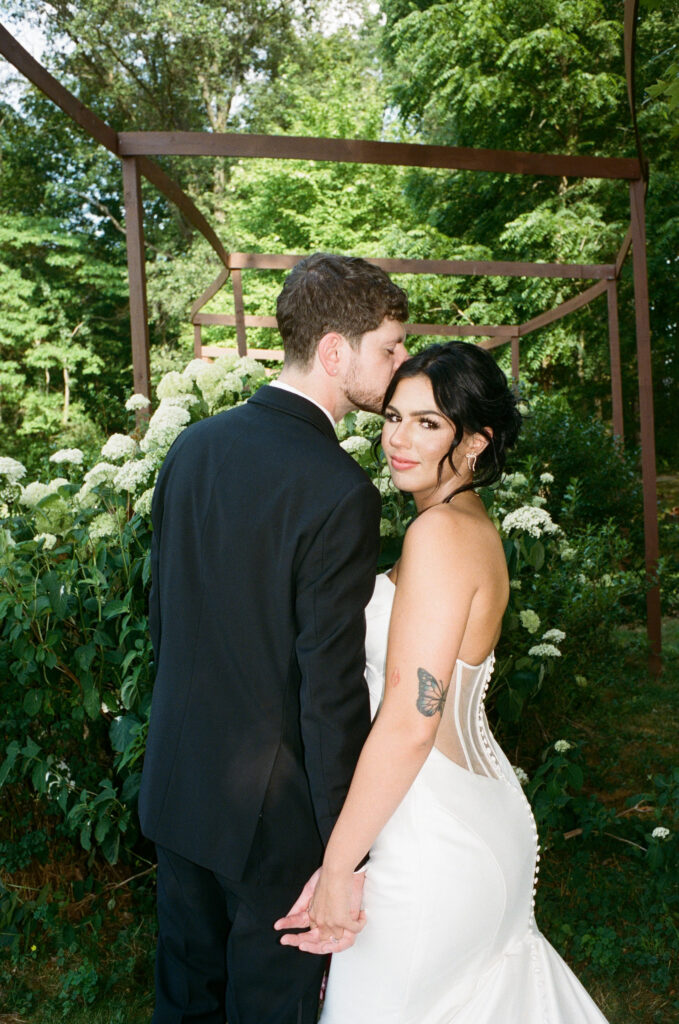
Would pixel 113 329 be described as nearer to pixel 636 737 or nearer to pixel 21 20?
pixel 21 20

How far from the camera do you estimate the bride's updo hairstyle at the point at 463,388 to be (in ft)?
6.54

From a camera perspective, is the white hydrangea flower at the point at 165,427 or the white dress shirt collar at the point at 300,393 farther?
the white hydrangea flower at the point at 165,427

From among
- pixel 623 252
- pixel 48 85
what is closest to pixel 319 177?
pixel 623 252

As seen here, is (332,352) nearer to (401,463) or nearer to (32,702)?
(401,463)

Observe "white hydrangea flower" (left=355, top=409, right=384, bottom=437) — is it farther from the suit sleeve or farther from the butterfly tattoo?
the butterfly tattoo

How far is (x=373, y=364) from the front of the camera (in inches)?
78.2

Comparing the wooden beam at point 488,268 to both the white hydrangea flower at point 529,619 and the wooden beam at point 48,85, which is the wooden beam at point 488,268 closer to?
the wooden beam at point 48,85

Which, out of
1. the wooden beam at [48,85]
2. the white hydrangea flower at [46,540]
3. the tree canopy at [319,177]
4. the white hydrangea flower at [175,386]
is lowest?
the white hydrangea flower at [46,540]

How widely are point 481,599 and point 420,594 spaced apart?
168 millimetres

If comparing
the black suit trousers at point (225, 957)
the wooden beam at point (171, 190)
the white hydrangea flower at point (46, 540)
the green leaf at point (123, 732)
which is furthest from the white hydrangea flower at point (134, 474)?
the wooden beam at point (171, 190)

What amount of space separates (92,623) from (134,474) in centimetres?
56

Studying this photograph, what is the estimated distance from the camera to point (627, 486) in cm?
934

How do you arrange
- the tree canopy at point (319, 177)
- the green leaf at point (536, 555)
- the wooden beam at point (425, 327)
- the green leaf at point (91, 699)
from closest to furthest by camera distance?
the green leaf at point (91, 699) < the green leaf at point (536, 555) < the wooden beam at point (425, 327) < the tree canopy at point (319, 177)

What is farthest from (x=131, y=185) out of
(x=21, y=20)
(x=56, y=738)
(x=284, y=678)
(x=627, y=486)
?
(x=21, y=20)
